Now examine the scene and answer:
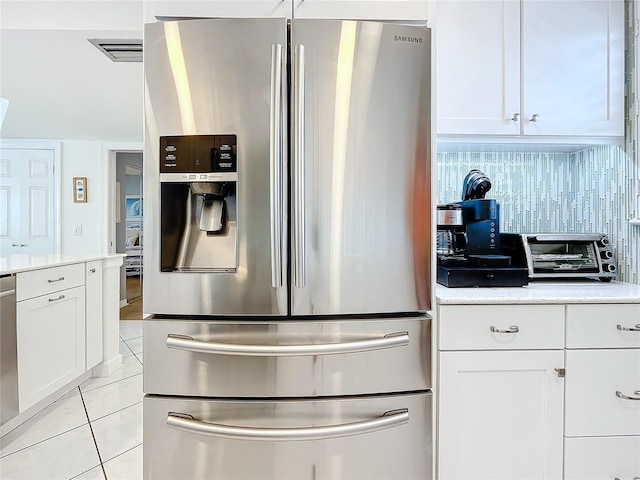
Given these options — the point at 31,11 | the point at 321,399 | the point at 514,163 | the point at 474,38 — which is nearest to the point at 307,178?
the point at 321,399

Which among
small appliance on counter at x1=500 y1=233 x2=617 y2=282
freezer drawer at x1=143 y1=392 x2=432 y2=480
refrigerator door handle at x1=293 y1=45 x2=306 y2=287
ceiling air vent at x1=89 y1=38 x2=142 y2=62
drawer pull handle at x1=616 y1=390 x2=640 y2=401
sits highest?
ceiling air vent at x1=89 y1=38 x2=142 y2=62

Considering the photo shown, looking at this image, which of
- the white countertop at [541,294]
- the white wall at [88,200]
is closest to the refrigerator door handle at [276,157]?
the white countertop at [541,294]

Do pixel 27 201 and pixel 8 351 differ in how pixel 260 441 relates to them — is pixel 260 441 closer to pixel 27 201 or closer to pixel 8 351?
pixel 8 351

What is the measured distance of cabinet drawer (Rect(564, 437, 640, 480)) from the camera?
1389 mm

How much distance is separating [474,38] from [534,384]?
4.52 feet

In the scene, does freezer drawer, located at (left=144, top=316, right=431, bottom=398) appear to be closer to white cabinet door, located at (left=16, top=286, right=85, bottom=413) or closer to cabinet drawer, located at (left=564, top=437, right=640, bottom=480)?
cabinet drawer, located at (left=564, top=437, right=640, bottom=480)

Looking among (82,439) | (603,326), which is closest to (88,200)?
(82,439)

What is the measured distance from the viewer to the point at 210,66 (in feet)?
4.12

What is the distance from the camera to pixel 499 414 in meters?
1.38

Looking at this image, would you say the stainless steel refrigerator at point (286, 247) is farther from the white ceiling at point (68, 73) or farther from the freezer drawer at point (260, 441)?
the white ceiling at point (68, 73)

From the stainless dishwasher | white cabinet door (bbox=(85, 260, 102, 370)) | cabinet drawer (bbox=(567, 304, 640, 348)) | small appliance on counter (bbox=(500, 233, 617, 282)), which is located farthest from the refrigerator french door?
white cabinet door (bbox=(85, 260, 102, 370))

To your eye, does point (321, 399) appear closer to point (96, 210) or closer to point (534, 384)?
point (534, 384)

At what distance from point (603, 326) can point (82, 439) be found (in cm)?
245

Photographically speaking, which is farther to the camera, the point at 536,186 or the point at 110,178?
the point at 110,178
